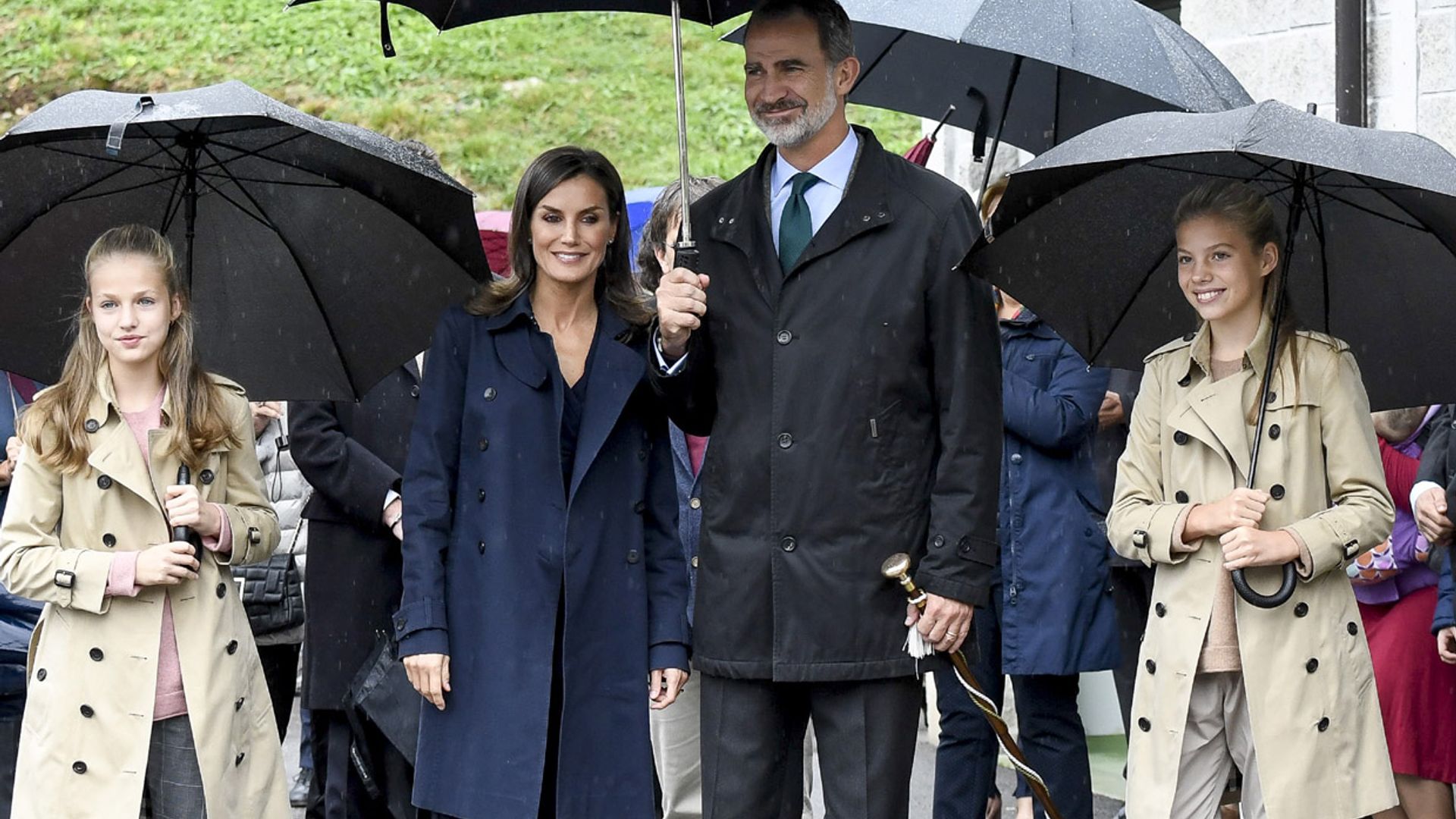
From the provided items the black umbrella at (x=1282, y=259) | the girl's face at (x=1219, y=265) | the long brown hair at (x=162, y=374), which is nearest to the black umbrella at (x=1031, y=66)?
the black umbrella at (x=1282, y=259)

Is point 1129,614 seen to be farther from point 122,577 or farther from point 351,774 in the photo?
point 122,577

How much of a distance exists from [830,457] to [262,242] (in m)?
1.78

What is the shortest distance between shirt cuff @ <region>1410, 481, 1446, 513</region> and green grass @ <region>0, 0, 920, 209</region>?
41.3 feet

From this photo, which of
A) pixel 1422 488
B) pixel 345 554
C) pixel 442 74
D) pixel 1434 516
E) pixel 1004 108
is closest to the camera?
pixel 1434 516

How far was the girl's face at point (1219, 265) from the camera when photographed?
4.98 meters

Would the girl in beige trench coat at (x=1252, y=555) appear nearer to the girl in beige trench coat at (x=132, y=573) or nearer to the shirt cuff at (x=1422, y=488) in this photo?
the shirt cuff at (x=1422, y=488)

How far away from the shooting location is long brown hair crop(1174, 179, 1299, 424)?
16.3 ft

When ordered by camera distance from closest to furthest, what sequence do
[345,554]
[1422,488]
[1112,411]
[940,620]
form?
[940,620] < [1422,488] < [345,554] < [1112,411]

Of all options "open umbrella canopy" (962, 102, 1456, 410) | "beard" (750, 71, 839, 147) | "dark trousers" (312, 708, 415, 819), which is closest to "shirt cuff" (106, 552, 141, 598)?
"dark trousers" (312, 708, 415, 819)

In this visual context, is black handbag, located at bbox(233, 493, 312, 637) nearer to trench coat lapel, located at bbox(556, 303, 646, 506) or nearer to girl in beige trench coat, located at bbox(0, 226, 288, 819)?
girl in beige trench coat, located at bbox(0, 226, 288, 819)

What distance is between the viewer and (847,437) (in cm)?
468

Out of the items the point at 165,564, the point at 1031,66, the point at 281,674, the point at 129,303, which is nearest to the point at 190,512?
the point at 165,564

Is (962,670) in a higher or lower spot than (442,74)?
lower

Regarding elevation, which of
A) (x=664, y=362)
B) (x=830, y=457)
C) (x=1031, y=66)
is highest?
(x=1031, y=66)
